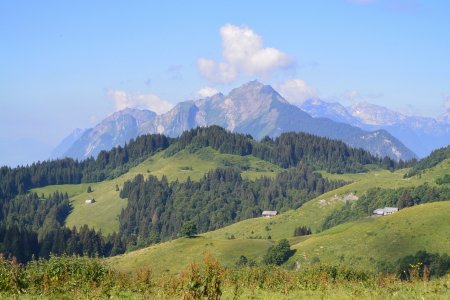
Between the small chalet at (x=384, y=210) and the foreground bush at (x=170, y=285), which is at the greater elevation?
the small chalet at (x=384, y=210)

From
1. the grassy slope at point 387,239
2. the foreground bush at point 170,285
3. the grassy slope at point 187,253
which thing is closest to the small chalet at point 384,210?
the grassy slope at point 187,253

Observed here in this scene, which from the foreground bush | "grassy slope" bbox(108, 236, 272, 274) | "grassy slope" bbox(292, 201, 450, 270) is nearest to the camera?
the foreground bush

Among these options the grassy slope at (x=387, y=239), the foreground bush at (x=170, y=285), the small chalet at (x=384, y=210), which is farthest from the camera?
the small chalet at (x=384, y=210)

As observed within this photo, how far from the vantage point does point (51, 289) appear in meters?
23.1

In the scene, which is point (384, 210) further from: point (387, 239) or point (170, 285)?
point (170, 285)

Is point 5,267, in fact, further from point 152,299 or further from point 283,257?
point 283,257

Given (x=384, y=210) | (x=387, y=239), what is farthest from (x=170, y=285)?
(x=384, y=210)

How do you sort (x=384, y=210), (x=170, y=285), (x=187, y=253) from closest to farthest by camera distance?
(x=170, y=285) < (x=187, y=253) < (x=384, y=210)

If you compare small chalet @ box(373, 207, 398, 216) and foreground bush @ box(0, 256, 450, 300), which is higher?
small chalet @ box(373, 207, 398, 216)

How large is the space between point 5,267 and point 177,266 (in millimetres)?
97726

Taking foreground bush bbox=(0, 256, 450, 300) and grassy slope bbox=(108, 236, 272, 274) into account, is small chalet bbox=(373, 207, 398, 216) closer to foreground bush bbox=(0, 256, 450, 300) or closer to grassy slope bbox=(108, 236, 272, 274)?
grassy slope bbox=(108, 236, 272, 274)

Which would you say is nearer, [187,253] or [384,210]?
[187,253]

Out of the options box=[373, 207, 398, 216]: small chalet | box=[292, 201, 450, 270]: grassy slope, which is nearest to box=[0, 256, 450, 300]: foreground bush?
box=[292, 201, 450, 270]: grassy slope

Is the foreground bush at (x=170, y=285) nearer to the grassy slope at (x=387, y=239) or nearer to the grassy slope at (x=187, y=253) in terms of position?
the grassy slope at (x=387, y=239)
